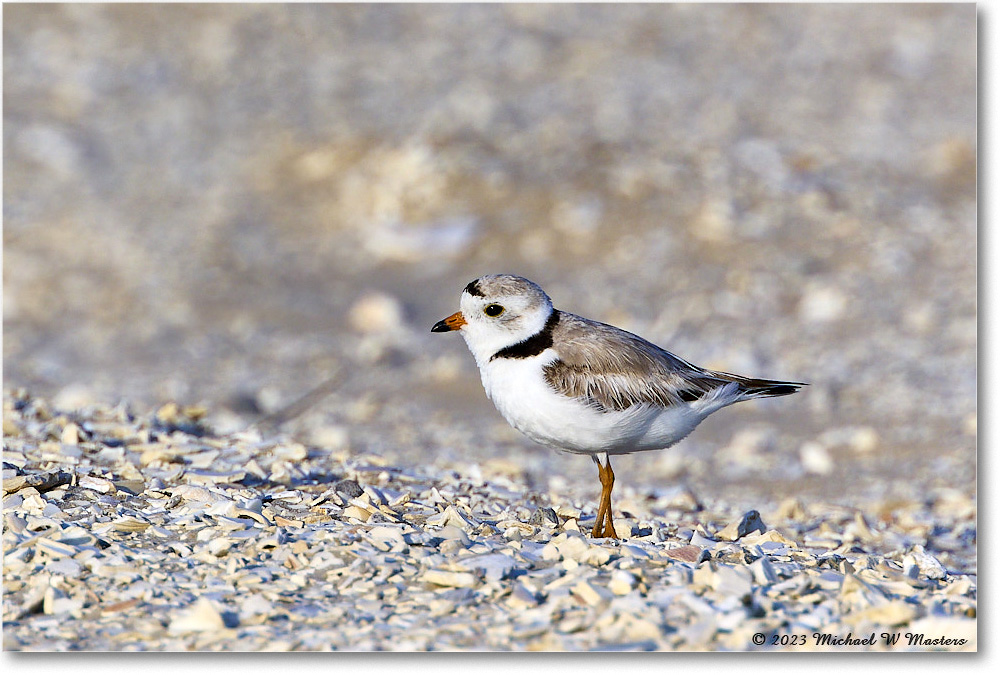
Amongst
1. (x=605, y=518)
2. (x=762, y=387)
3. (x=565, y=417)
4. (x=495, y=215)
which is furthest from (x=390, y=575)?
(x=495, y=215)

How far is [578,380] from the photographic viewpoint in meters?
4.42

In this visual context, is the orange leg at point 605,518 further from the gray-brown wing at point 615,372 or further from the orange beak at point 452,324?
the orange beak at point 452,324

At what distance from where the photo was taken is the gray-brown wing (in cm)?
441

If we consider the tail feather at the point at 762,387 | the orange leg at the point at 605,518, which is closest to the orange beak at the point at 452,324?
the orange leg at the point at 605,518

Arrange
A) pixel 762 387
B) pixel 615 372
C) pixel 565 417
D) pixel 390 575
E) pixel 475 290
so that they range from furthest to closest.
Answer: pixel 762 387 → pixel 475 290 → pixel 615 372 → pixel 565 417 → pixel 390 575

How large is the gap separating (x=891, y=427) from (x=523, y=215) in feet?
12.7

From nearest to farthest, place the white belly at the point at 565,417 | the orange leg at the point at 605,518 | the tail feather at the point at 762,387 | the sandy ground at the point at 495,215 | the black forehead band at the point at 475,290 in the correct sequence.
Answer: the white belly at the point at 565,417
the orange leg at the point at 605,518
the black forehead band at the point at 475,290
the tail feather at the point at 762,387
the sandy ground at the point at 495,215

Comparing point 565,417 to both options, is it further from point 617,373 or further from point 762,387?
point 762,387

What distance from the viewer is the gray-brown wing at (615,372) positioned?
441cm

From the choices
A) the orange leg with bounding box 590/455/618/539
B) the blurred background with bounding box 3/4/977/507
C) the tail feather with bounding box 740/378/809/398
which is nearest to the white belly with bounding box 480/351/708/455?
the orange leg with bounding box 590/455/618/539

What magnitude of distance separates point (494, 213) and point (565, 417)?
5848mm

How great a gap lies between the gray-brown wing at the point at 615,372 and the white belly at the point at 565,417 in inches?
1.6

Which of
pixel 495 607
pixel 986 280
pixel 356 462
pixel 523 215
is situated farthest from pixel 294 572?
pixel 523 215

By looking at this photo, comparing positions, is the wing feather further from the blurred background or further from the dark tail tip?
the blurred background
